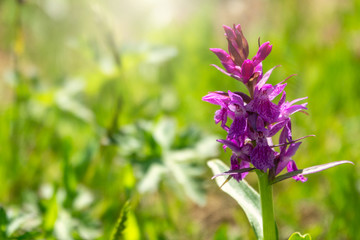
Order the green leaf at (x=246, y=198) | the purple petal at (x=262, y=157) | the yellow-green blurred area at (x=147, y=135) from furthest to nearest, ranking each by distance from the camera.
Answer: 1. the yellow-green blurred area at (x=147, y=135)
2. the green leaf at (x=246, y=198)
3. the purple petal at (x=262, y=157)

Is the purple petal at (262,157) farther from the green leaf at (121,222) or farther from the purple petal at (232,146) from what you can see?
the green leaf at (121,222)

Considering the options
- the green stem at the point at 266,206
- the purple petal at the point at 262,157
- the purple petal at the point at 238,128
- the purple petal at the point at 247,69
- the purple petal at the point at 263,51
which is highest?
the purple petal at the point at 263,51

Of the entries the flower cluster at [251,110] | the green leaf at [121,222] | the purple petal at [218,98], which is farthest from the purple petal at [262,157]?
the green leaf at [121,222]

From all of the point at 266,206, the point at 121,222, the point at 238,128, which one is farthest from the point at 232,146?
the point at 121,222

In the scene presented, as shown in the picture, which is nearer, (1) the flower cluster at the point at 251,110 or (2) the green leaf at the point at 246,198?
(1) the flower cluster at the point at 251,110

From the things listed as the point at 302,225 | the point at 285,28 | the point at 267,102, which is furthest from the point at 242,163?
the point at 285,28

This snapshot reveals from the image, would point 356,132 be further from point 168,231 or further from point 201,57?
point 201,57

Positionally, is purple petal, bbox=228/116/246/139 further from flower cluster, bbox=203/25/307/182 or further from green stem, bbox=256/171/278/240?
green stem, bbox=256/171/278/240
